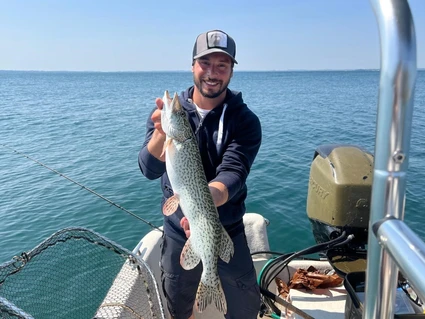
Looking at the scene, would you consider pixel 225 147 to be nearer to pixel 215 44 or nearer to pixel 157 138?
pixel 157 138

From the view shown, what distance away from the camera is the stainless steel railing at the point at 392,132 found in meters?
0.96

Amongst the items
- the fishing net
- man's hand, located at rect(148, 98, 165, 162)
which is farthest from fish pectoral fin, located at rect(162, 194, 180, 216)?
the fishing net

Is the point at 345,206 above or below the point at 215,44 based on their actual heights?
below

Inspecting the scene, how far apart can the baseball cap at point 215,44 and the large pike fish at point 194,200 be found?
67 centimetres

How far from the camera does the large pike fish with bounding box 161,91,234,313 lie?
285 centimetres

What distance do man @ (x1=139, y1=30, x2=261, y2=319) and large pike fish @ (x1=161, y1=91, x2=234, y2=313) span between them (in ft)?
1.06

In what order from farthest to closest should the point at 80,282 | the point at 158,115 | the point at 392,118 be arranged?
1. the point at 80,282
2. the point at 158,115
3. the point at 392,118

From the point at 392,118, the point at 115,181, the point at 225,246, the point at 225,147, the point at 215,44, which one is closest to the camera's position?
the point at 392,118

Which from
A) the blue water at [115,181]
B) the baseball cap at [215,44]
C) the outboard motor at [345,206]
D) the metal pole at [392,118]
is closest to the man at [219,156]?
the baseball cap at [215,44]

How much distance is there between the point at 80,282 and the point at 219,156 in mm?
4267

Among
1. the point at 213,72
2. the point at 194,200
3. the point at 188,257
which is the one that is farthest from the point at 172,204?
the point at 213,72

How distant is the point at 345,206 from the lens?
4.07 m

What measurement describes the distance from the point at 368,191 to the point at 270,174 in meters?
8.94

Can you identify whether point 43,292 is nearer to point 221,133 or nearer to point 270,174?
point 221,133
